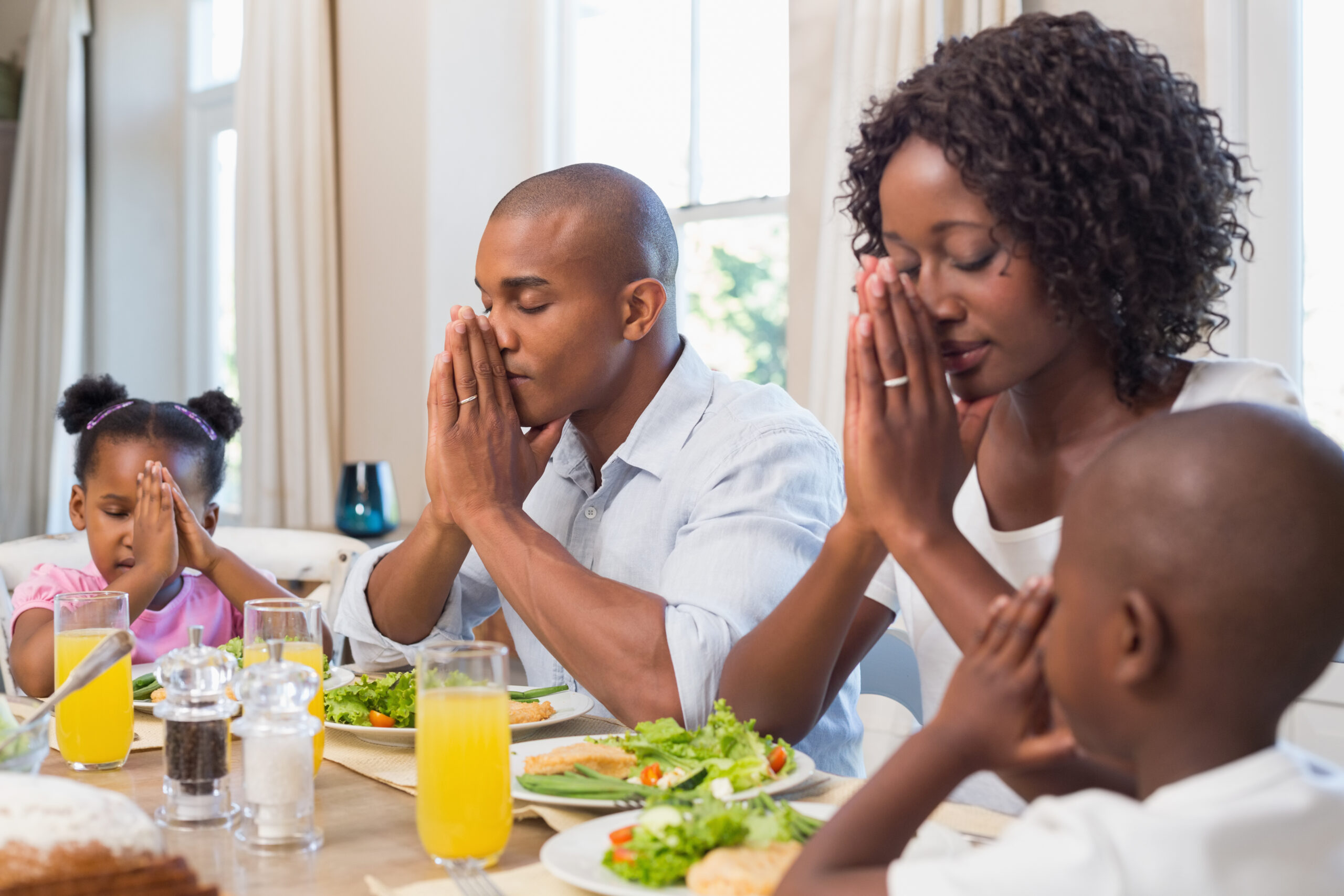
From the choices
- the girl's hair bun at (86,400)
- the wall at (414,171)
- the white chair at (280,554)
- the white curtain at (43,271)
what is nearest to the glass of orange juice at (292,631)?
the white chair at (280,554)

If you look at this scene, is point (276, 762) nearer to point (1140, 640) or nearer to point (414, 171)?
point (1140, 640)

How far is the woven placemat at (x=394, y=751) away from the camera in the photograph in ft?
4.21

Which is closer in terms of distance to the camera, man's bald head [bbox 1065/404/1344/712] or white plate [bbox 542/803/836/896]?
man's bald head [bbox 1065/404/1344/712]

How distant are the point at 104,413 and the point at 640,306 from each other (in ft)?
3.85

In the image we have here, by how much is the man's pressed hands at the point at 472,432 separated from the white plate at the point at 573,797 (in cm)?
43

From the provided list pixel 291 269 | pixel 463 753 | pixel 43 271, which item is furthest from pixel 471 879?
pixel 43 271

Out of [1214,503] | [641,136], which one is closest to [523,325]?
[1214,503]

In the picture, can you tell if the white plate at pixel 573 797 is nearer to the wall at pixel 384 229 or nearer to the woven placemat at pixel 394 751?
the woven placemat at pixel 394 751

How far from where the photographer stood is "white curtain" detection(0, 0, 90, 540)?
5.12 meters

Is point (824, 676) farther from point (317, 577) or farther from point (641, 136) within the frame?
point (641, 136)

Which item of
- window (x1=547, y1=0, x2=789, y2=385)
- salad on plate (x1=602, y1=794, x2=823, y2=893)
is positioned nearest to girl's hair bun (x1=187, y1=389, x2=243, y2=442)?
window (x1=547, y1=0, x2=789, y2=385)

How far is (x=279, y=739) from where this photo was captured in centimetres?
105

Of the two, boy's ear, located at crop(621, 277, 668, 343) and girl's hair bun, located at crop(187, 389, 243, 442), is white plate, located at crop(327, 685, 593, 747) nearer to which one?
boy's ear, located at crop(621, 277, 668, 343)

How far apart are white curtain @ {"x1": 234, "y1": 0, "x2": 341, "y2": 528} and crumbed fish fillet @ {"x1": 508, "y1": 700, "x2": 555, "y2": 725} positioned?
2838 mm
